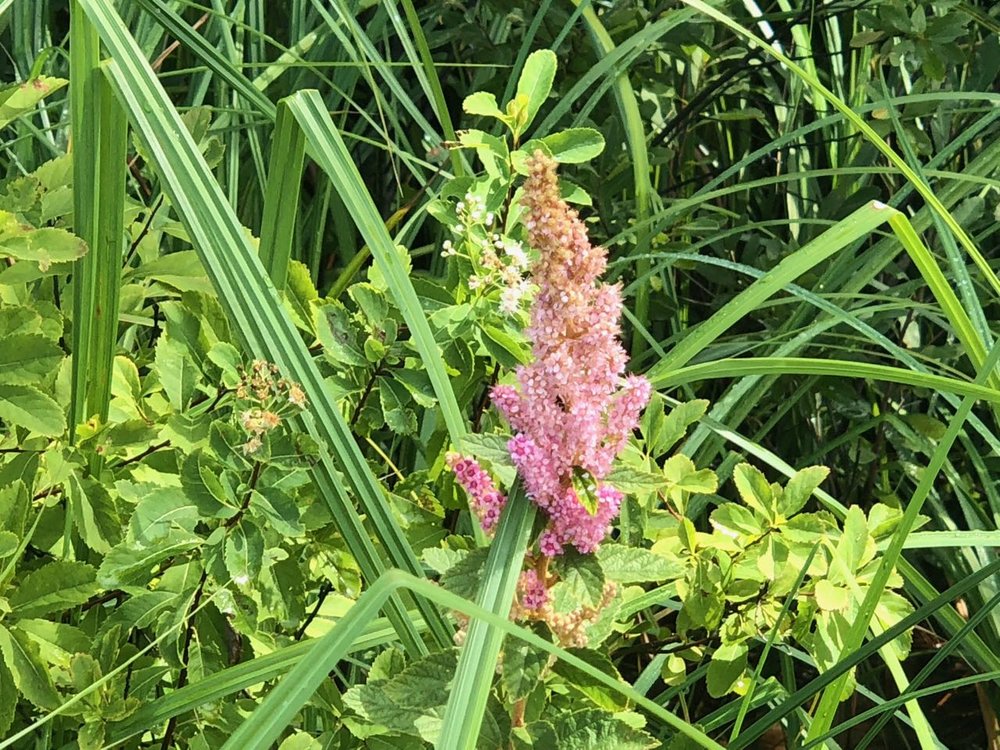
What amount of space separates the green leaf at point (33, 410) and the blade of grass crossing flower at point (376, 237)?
30cm

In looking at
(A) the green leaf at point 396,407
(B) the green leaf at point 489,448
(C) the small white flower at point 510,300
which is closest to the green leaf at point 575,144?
(C) the small white flower at point 510,300

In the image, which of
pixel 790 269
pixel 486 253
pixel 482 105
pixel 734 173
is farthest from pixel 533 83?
pixel 734 173

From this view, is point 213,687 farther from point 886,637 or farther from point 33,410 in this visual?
point 886,637

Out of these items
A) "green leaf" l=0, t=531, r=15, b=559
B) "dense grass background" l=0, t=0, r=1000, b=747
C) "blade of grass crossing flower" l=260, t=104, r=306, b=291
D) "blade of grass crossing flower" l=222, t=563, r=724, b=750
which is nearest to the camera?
"blade of grass crossing flower" l=222, t=563, r=724, b=750

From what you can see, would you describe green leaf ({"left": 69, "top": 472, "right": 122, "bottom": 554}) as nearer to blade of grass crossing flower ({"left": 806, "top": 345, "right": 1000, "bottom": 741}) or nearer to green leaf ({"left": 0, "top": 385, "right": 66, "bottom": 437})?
green leaf ({"left": 0, "top": 385, "right": 66, "bottom": 437})

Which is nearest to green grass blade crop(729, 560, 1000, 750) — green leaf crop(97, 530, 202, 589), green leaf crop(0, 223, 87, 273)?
green leaf crop(97, 530, 202, 589)

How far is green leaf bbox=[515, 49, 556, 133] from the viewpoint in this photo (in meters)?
1.07

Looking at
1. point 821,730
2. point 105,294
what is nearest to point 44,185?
point 105,294

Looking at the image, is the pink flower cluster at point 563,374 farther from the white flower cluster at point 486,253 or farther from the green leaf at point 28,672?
the green leaf at point 28,672

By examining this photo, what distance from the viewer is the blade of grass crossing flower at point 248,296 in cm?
89

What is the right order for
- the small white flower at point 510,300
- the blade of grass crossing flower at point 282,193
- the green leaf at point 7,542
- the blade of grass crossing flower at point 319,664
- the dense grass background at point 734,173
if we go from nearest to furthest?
the blade of grass crossing flower at point 319,664, the green leaf at point 7,542, the small white flower at point 510,300, the blade of grass crossing flower at point 282,193, the dense grass background at point 734,173

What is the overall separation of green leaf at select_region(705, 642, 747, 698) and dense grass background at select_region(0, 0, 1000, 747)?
0.27 m

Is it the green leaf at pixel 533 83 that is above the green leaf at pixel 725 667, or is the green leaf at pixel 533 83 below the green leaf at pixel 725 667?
above

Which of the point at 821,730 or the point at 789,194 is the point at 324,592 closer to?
the point at 821,730
